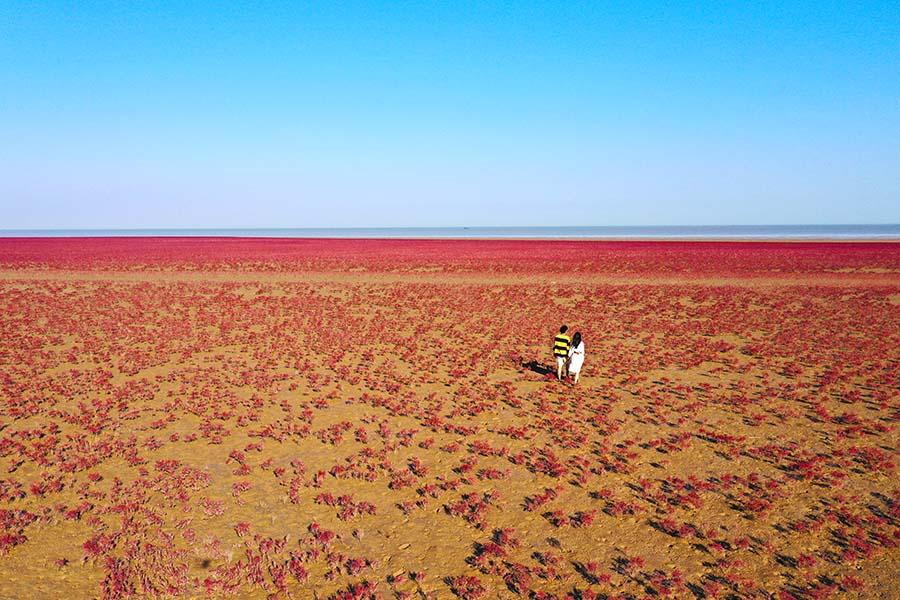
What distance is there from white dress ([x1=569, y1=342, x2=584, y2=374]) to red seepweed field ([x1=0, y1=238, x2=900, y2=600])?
26.2 inches

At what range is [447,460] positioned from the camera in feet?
33.8

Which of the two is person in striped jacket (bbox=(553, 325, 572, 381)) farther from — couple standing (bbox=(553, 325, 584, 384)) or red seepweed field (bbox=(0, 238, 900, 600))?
red seepweed field (bbox=(0, 238, 900, 600))

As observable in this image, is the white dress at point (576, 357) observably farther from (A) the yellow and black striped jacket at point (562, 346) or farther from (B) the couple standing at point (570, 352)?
(A) the yellow and black striped jacket at point (562, 346)

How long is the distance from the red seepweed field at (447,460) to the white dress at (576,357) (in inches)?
26.2

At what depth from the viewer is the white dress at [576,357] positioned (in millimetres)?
14992

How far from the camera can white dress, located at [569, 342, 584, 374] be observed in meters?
15.0

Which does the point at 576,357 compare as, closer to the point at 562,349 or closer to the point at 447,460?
the point at 562,349

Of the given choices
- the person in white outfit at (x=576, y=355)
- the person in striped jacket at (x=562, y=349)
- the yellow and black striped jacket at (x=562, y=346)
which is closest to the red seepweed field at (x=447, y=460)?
the person in white outfit at (x=576, y=355)

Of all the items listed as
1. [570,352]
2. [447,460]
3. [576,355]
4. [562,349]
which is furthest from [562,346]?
[447,460]

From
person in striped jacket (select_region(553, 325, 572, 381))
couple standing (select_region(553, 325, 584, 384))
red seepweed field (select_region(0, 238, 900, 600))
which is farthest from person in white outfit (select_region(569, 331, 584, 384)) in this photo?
red seepweed field (select_region(0, 238, 900, 600))

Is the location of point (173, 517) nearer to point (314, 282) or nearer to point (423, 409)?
point (423, 409)

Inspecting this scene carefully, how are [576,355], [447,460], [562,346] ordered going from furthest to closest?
[562,346] < [576,355] < [447,460]

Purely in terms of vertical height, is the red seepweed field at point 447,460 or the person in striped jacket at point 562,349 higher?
the person in striped jacket at point 562,349

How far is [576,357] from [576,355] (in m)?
0.06
